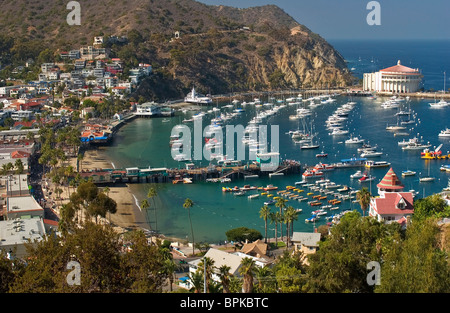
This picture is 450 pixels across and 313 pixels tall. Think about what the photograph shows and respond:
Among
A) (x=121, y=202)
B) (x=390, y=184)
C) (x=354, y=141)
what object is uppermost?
(x=354, y=141)

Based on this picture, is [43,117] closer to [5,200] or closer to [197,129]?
[197,129]

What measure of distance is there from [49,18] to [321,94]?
61536 millimetres

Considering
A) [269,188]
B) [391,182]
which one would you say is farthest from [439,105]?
[391,182]

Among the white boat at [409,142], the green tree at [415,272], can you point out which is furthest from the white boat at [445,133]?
the green tree at [415,272]

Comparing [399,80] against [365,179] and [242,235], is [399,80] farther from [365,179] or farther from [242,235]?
[242,235]

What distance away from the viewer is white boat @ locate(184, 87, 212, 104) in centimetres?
9826

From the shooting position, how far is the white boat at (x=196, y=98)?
3869 inches

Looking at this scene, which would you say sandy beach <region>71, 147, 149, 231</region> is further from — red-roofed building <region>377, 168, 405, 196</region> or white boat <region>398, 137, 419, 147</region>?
white boat <region>398, 137, 419, 147</region>

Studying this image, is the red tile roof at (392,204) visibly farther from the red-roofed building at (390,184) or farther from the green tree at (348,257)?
the green tree at (348,257)

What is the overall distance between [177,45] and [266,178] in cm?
7005

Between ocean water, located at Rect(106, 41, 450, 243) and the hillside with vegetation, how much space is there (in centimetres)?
1801

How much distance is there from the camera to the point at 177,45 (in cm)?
11725

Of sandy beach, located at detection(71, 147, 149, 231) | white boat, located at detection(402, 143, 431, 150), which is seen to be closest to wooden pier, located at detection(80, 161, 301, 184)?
sandy beach, located at detection(71, 147, 149, 231)
